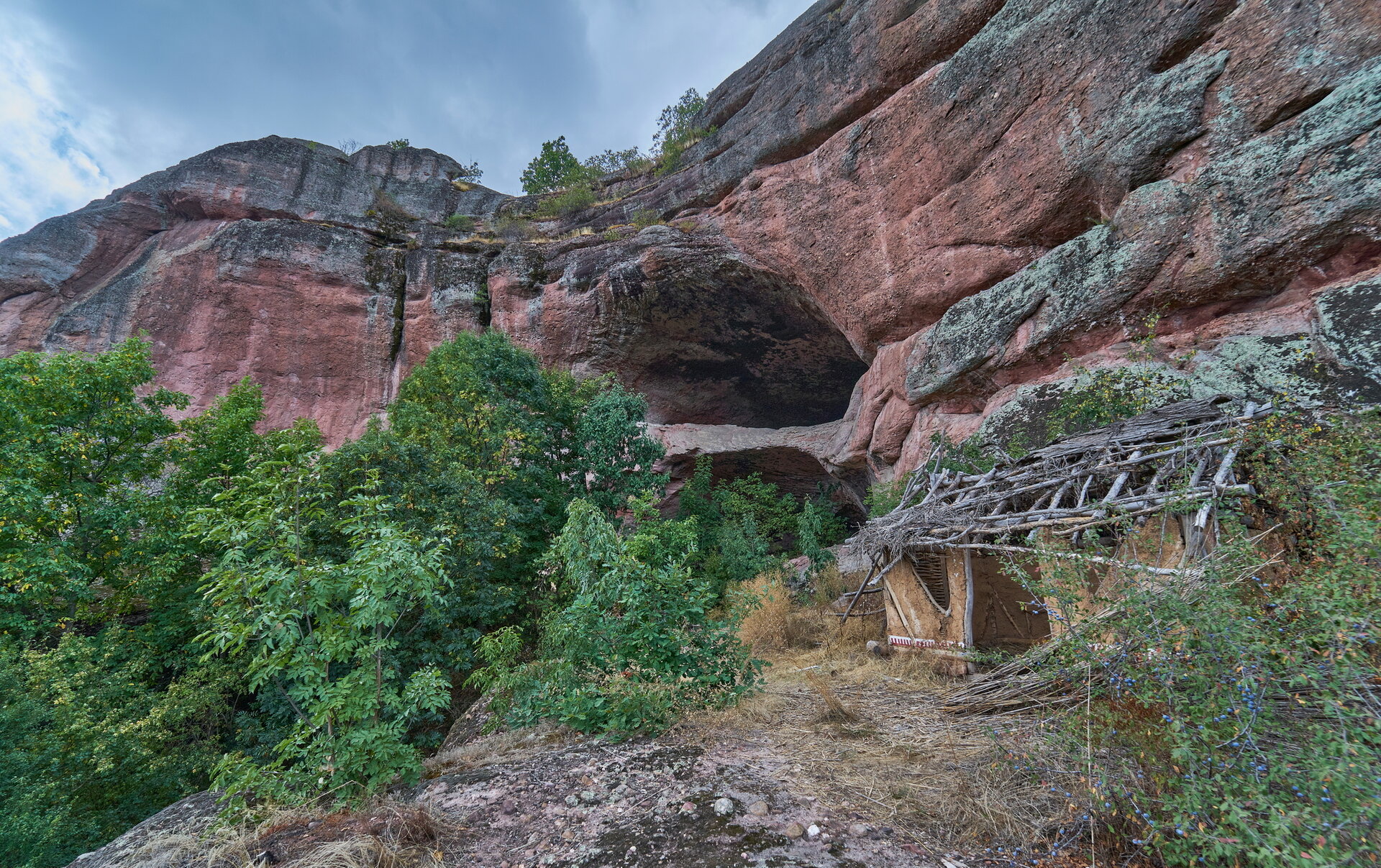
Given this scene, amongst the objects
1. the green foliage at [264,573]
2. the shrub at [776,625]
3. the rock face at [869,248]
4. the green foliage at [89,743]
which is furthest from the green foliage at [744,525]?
the green foliage at [89,743]

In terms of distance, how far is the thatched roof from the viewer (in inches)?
167

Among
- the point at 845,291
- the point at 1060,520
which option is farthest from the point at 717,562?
the point at 1060,520

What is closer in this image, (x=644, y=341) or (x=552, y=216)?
(x=644, y=341)

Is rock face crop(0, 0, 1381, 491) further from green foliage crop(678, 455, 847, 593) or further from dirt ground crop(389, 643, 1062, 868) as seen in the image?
dirt ground crop(389, 643, 1062, 868)

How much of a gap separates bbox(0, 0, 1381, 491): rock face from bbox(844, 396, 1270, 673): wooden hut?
6.09 ft

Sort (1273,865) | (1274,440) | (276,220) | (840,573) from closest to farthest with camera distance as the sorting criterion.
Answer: (1273,865) < (1274,440) < (840,573) < (276,220)

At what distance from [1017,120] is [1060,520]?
806 centimetres

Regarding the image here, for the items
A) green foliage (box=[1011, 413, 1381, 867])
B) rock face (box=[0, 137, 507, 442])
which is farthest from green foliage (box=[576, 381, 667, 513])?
green foliage (box=[1011, 413, 1381, 867])

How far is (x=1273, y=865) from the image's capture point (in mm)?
1618

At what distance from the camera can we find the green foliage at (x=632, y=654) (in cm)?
446

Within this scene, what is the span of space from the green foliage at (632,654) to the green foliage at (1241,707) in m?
2.58

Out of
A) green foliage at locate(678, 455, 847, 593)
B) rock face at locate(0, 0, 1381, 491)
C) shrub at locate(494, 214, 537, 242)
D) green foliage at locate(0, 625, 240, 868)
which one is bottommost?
green foliage at locate(0, 625, 240, 868)

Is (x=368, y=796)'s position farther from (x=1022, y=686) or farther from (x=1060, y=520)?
(x=1060, y=520)

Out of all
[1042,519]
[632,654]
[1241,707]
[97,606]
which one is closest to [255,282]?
[97,606]
